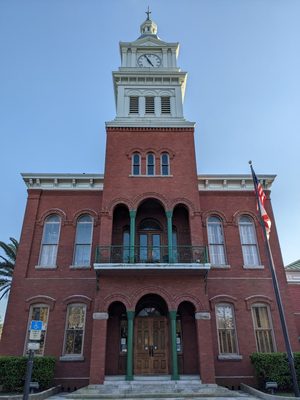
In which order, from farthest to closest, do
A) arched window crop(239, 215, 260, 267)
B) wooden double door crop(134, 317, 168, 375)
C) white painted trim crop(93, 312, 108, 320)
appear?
arched window crop(239, 215, 260, 267) < wooden double door crop(134, 317, 168, 375) < white painted trim crop(93, 312, 108, 320)

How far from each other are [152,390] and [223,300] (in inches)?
222

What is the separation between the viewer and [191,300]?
13820mm

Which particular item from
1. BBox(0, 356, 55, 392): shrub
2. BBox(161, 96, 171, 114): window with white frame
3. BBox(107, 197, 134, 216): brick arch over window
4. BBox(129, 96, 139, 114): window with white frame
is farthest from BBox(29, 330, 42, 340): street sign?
BBox(161, 96, 171, 114): window with white frame

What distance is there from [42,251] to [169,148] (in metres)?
9.40

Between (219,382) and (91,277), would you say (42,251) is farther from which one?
(219,382)

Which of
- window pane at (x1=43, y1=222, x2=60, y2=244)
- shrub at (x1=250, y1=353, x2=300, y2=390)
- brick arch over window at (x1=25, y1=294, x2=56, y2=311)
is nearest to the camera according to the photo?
shrub at (x1=250, y1=353, x2=300, y2=390)

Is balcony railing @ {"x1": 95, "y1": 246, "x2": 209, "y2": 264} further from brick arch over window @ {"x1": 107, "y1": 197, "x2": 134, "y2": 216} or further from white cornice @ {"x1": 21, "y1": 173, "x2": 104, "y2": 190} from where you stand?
white cornice @ {"x1": 21, "y1": 173, "x2": 104, "y2": 190}

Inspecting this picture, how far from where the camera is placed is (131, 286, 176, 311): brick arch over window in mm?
13719

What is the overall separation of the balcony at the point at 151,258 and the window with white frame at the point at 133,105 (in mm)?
9140

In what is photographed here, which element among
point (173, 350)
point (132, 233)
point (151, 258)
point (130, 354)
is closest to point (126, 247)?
point (132, 233)

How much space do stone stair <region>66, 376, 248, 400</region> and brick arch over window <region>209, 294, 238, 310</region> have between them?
12.6ft

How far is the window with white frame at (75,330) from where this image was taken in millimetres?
14780

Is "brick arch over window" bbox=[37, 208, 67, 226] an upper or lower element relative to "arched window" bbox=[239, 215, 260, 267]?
upper

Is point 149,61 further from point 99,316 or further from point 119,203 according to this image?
point 99,316
